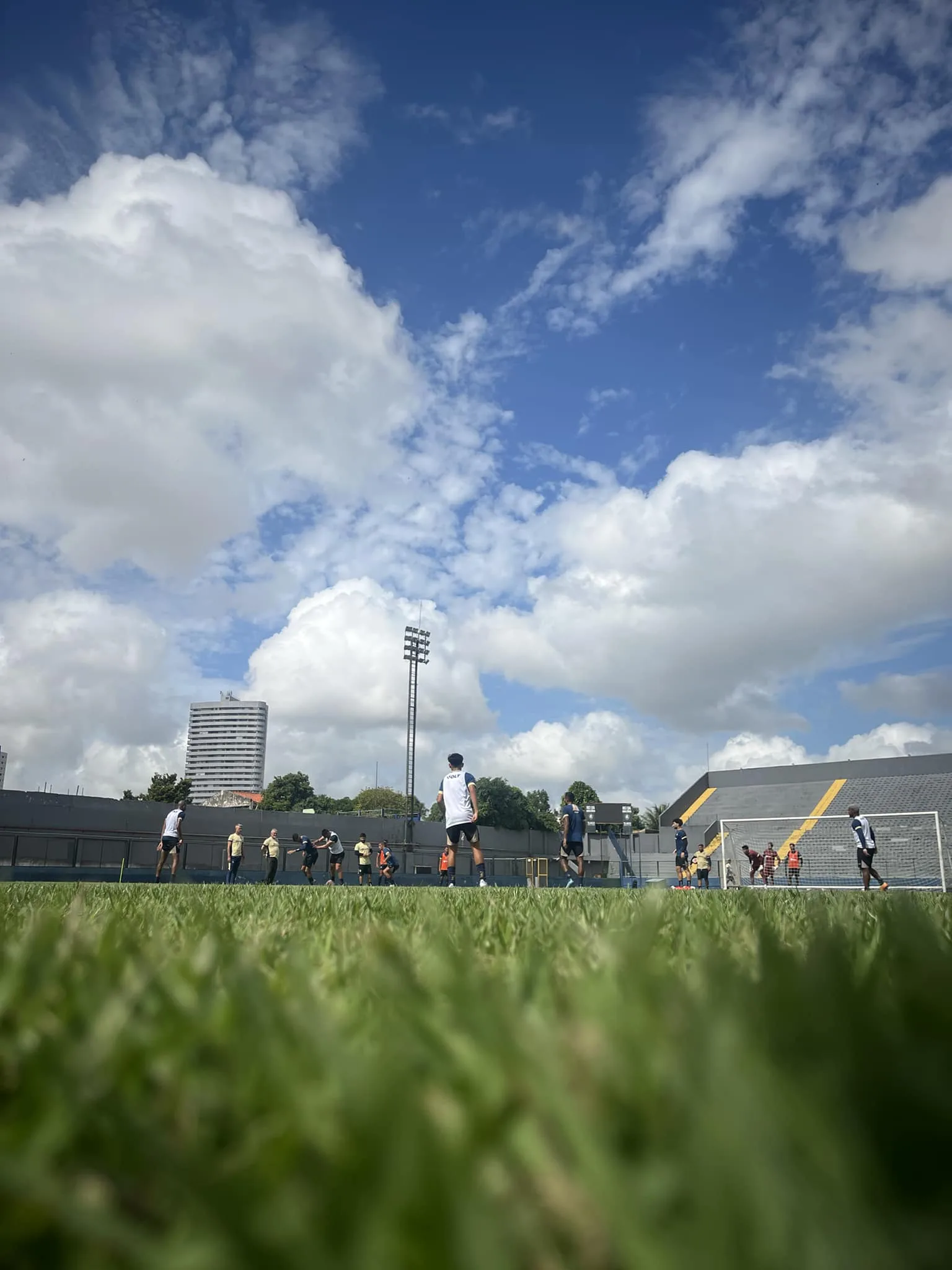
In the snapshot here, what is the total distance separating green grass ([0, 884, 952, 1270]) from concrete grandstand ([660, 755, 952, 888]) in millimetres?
43028

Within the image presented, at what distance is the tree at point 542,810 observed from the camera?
10791cm

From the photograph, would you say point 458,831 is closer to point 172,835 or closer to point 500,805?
point 172,835

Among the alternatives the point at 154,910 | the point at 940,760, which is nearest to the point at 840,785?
the point at 940,760

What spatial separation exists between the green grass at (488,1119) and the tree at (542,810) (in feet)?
335

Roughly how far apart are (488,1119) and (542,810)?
404ft

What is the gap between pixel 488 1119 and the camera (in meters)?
0.77

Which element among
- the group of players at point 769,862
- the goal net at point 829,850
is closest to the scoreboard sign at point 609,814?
the goal net at point 829,850

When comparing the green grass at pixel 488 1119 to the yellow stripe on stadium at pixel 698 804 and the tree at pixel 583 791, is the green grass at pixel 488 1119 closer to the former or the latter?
the yellow stripe on stadium at pixel 698 804

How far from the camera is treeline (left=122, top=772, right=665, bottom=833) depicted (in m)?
87.3

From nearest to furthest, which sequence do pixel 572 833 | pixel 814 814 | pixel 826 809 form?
pixel 572 833 → pixel 814 814 → pixel 826 809

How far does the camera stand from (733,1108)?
569mm

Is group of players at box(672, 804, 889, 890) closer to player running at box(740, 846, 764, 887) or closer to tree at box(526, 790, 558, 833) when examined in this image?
player running at box(740, 846, 764, 887)

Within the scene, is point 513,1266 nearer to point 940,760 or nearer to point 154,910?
point 154,910

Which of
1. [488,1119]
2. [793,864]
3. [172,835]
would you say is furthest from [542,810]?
[488,1119]
